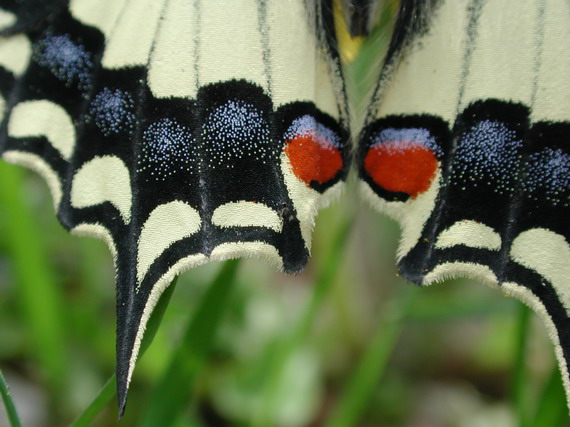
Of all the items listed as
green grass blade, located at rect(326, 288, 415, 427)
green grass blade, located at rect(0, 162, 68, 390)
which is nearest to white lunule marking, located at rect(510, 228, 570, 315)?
green grass blade, located at rect(326, 288, 415, 427)

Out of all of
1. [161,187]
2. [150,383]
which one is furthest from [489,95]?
[150,383]

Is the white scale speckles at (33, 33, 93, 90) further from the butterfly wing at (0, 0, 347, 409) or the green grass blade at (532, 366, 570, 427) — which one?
the green grass blade at (532, 366, 570, 427)

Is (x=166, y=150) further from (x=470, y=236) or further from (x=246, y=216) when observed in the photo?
(x=470, y=236)

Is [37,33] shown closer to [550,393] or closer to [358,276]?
[550,393]

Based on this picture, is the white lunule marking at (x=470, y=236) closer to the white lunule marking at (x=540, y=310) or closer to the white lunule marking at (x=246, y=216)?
the white lunule marking at (x=540, y=310)

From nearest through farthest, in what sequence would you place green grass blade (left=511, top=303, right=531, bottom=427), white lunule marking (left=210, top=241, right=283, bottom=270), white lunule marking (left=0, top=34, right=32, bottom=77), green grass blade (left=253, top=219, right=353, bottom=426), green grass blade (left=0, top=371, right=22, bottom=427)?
green grass blade (left=0, top=371, right=22, bottom=427) < white lunule marking (left=210, top=241, right=283, bottom=270) < white lunule marking (left=0, top=34, right=32, bottom=77) < green grass blade (left=511, top=303, right=531, bottom=427) < green grass blade (left=253, top=219, right=353, bottom=426)

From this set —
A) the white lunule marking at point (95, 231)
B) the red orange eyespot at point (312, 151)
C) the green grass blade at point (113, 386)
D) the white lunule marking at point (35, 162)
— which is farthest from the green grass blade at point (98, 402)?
the red orange eyespot at point (312, 151)
